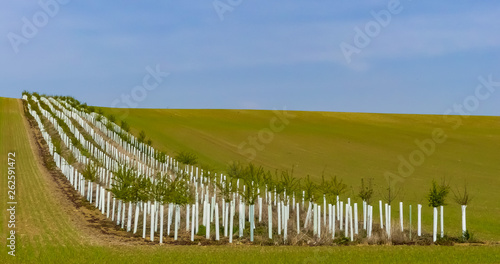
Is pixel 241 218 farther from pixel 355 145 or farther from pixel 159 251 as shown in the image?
pixel 355 145

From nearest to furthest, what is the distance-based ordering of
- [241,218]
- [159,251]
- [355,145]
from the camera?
[159,251] → [241,218] → [355,145]

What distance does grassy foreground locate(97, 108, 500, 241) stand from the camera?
137 ft

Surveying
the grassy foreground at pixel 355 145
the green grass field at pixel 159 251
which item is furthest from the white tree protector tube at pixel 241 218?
the grassy foreground at pixel 355 145

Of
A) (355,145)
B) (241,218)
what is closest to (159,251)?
(241,218)

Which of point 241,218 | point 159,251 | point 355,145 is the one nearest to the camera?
point 159,251

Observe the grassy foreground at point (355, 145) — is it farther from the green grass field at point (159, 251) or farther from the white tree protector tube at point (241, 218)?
the green grass field at point (159, 251)

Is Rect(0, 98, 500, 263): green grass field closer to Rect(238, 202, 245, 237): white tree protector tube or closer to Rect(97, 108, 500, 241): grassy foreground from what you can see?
Rect(238, 202, 245, 237): white tree protector tube

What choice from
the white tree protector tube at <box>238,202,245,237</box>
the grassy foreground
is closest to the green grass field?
the white tree protector tube at <box>238,202,245,237</box>

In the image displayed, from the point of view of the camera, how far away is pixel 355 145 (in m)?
66.7

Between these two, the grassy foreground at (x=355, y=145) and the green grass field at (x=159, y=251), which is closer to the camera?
the green grass field at (x=159, y=251)

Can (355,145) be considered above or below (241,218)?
above

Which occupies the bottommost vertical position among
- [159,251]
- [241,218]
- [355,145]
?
[159,251]

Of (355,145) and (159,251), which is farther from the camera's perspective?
(355,145)

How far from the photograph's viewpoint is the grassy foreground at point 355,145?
41.9m
